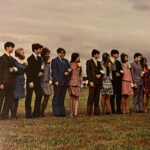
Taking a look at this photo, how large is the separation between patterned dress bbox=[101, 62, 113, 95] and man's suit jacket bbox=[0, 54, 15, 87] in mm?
2960

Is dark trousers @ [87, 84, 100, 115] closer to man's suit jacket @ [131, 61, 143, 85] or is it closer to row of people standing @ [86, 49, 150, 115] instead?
row of people standing @ [86, 49, 150, 115]

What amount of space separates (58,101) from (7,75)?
1800 millimetres

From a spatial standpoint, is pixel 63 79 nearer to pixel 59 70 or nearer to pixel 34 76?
pixel 59 70

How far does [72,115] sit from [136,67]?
284 centimetres

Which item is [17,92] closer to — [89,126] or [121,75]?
[89,126]

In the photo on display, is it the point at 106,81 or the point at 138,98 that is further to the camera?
the point at 138,98

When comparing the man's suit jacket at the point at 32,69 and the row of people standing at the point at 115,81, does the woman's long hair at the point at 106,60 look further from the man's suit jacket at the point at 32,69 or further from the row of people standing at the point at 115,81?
the man's suit jacket at the point at 32,69

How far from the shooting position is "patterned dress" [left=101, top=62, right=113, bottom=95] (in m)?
10.4

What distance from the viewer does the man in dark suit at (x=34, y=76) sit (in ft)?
29.9

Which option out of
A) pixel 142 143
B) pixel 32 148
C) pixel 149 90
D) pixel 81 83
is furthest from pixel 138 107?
pixel 32 148

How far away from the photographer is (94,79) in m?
Answer: 10.1

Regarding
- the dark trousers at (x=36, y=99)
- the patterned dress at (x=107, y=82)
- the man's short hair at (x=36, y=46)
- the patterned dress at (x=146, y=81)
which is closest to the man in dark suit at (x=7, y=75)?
the dark trousers at (x=36, y=99)

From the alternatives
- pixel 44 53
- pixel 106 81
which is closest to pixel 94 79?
pixel 106 81

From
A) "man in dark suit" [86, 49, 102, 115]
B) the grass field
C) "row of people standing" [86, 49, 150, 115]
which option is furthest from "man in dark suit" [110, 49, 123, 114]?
the grass field
